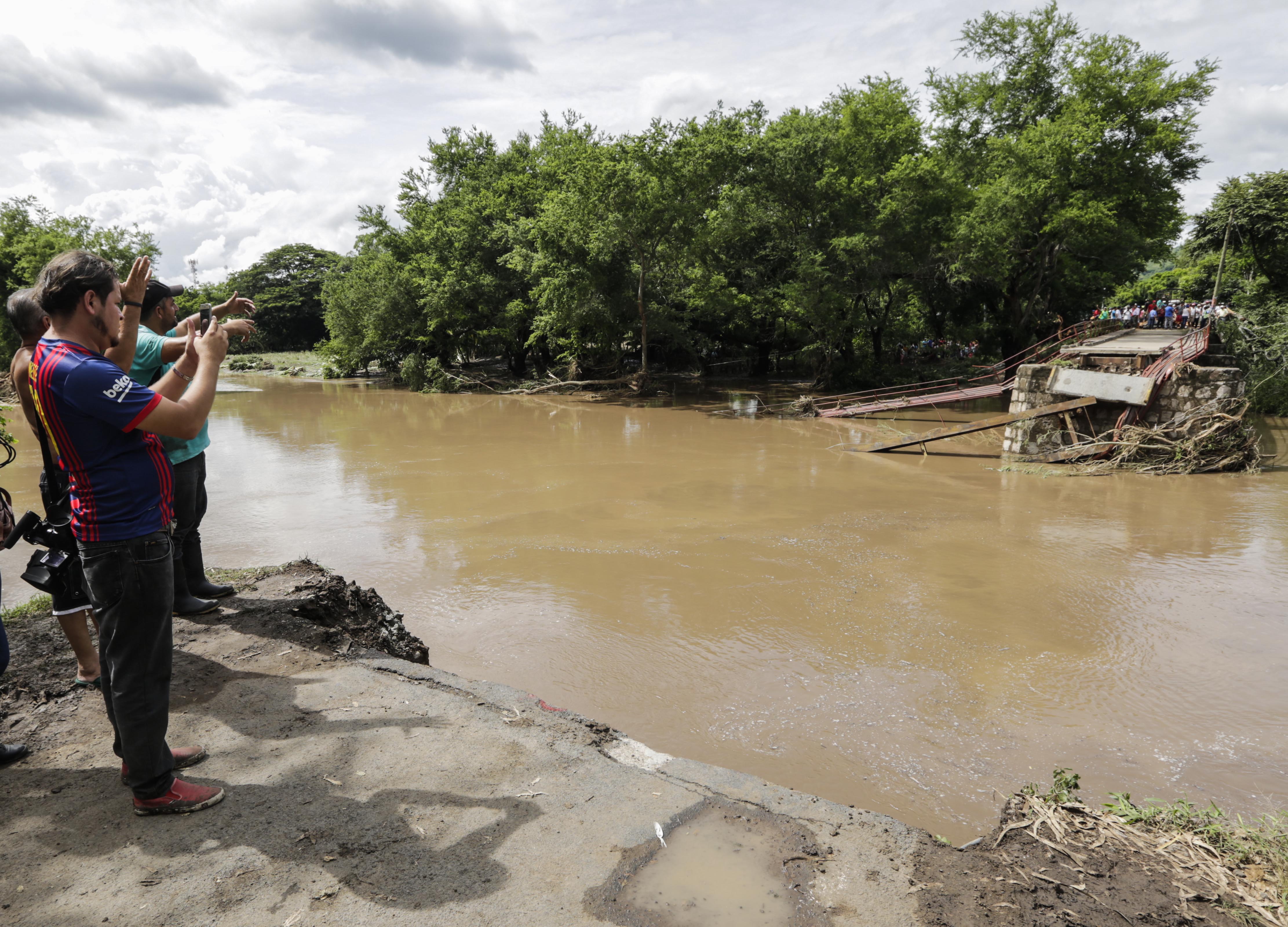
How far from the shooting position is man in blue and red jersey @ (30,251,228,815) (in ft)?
8.48

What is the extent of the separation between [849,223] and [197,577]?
22719 mm

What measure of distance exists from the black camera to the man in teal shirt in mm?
650

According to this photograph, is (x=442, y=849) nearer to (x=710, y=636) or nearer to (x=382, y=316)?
(x=710, y=636)

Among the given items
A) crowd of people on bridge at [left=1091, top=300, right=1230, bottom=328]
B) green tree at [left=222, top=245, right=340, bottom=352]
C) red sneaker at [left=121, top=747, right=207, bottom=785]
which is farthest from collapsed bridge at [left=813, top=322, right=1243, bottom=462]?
green tree at [left=222, top=245, right=340, bottom=352]

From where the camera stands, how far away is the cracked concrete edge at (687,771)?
2.93 meters

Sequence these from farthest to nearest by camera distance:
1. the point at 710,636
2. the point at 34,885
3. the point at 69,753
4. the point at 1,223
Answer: the point at 1,223 < the point at 710,636 < the point at 69,753 < the point at 34,885

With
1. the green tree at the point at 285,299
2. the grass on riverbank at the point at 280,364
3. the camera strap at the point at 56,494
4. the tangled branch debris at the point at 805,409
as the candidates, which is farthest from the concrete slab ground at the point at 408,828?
the green tree at the point at 285,299

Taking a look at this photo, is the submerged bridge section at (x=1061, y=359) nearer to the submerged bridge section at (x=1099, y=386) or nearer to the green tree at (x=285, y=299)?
the submerged bridge section at (x=1099, y=386)

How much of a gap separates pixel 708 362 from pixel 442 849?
1263 inches

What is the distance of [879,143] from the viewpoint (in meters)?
23.5

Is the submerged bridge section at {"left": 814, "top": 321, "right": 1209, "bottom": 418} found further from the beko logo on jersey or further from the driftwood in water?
the beko logo on jersey

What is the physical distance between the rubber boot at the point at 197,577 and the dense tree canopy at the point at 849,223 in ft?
63.5

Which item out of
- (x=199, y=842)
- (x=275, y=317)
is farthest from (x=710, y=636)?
(x=275, y=317)

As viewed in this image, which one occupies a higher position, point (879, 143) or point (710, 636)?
point (879, 143)
